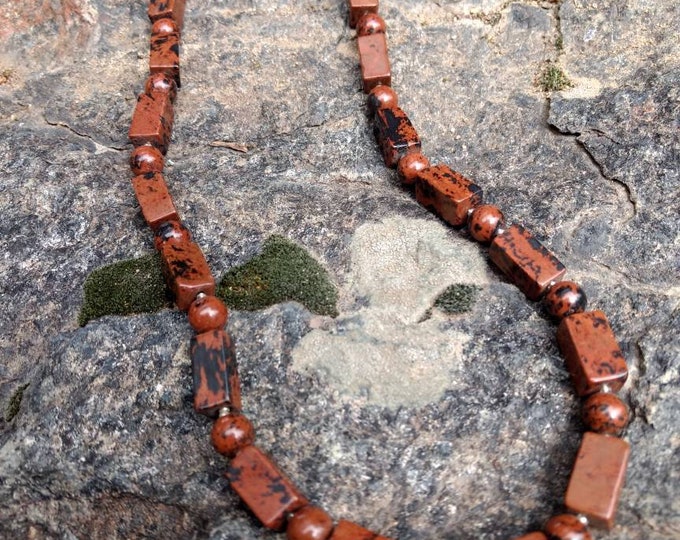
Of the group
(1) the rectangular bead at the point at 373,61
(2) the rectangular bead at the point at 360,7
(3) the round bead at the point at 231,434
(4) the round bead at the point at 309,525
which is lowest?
(4) the round bead at the point at 309,525

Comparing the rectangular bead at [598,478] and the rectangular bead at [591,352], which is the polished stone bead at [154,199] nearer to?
the rectangular bead at [591,352]

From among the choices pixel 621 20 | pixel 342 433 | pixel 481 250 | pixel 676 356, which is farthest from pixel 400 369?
pixel 621 20

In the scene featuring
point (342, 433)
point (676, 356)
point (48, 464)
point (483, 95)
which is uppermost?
point (483, 95)

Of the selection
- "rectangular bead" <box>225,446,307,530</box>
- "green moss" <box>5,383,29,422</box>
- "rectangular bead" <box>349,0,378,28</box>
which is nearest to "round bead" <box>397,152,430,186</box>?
"rectangular bead" <box>349,0,378,28</box>

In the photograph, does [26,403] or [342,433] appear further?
[26,403]

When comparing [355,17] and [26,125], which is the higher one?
[355,17]

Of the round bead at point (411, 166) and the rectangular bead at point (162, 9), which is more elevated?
the rectangular bead at point (162, 9)

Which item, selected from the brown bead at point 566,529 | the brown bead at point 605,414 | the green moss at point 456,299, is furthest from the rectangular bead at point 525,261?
the brown bead at point 566,529

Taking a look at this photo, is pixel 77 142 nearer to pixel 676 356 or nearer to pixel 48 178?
pixel 48 178
